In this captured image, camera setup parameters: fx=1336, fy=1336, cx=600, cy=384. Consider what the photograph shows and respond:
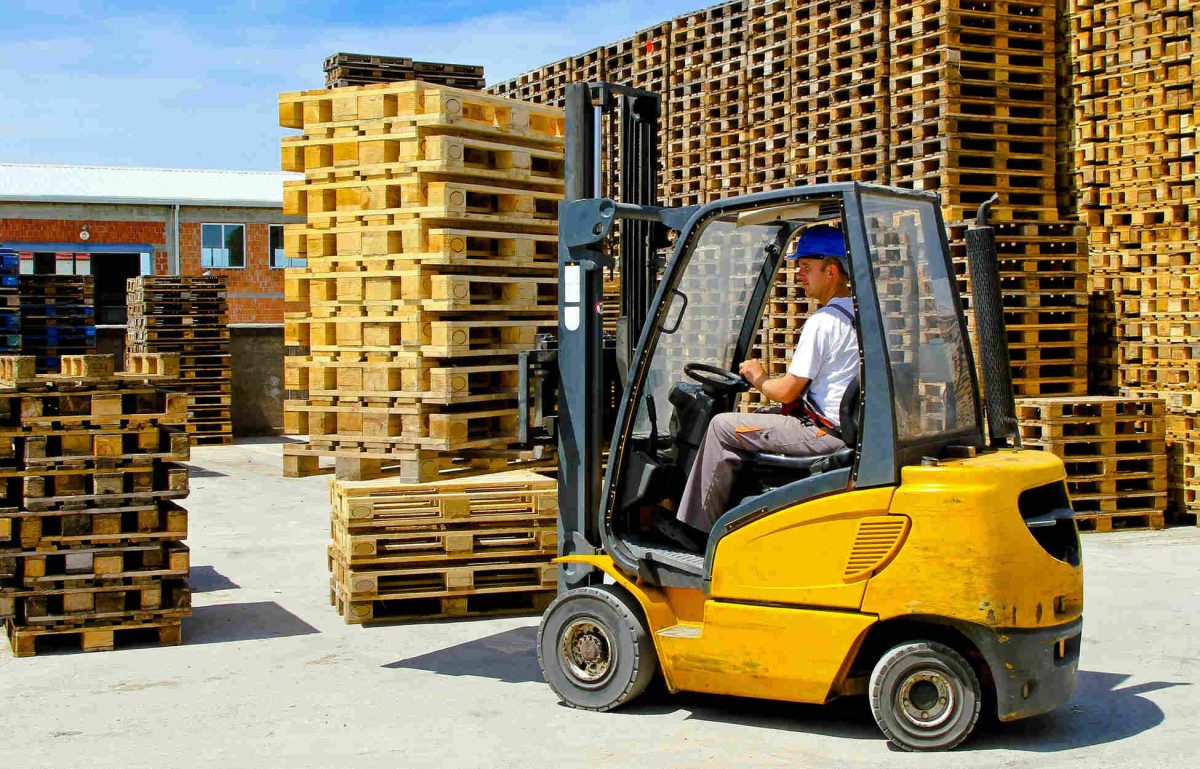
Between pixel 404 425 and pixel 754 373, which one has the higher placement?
pixel 754 373

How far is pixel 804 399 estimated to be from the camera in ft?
18.0

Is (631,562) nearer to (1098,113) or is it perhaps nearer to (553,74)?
(1098,113)

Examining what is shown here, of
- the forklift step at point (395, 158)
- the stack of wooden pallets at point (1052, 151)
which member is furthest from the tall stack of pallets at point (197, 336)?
the stack of wooden pallets at point (1052, 151)

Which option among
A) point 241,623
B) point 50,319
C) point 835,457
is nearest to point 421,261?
point 241,623

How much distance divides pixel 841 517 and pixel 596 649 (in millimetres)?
1273

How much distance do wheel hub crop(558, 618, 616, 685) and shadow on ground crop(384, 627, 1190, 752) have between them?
0.65 feet

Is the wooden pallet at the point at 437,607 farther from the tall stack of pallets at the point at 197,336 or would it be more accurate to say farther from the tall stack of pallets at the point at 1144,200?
the tall stack of pallets at the point at 197,336

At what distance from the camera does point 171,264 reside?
3156 centimetres

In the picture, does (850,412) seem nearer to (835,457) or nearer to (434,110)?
(835,457)

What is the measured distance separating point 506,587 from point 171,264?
26.1m

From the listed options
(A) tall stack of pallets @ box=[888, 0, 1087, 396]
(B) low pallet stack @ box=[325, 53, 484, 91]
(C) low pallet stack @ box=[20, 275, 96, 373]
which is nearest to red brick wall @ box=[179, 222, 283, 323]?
(C) low pallet stack @ box=[20, 275, 96, 373]

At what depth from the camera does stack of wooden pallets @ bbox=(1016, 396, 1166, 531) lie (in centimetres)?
1048


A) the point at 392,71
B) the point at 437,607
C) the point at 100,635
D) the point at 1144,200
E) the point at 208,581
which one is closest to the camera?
the point at 100,635

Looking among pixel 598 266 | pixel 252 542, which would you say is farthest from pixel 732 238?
pixel 252 542
